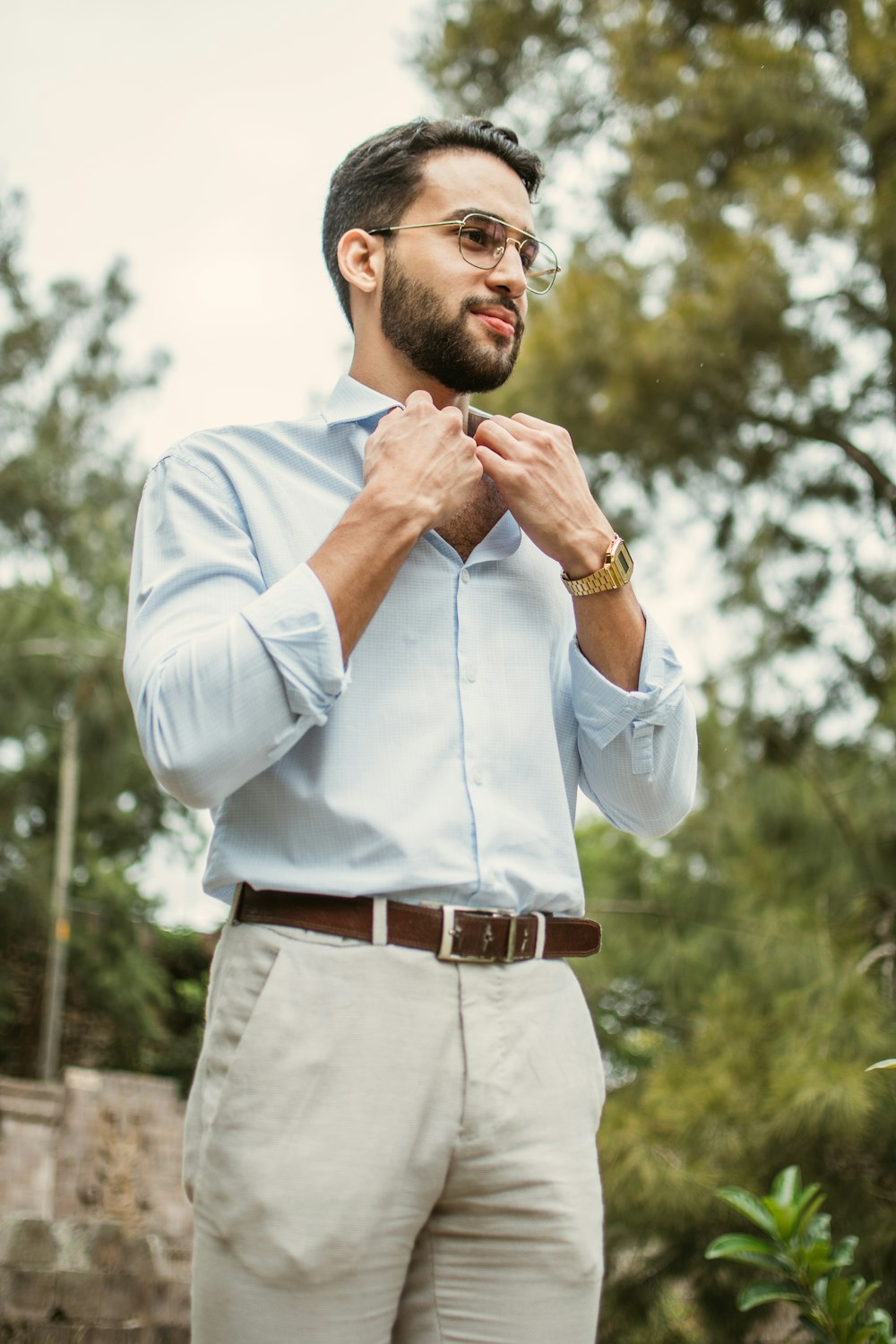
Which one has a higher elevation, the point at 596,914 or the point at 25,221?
the point at 25,221

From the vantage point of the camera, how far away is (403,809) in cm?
122

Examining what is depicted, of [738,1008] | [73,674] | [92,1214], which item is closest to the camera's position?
[738,1008]

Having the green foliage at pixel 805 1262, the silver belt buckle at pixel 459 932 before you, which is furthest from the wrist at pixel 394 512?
the green foliage at pixel 805 1262

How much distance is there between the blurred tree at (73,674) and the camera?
12.4 meters

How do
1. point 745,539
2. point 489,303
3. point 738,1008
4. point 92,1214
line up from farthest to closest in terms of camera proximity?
point 92,1214, point 745,539, point 738,1008, point 489,303

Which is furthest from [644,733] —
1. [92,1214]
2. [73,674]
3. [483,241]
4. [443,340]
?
[73,674]

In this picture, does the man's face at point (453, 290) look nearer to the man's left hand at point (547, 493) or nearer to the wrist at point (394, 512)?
the man's left hand at point (547, 493)

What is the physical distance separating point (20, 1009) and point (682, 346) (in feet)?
47.2

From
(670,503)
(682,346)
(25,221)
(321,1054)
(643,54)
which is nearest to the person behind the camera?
(321,1054)

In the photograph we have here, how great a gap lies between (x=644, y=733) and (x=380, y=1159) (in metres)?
0.52

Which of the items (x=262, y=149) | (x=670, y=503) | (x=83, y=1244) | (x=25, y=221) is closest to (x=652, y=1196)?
(x=83, y=1244)

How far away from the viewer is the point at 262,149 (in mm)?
8992

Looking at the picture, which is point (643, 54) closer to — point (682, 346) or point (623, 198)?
point (623, 198)

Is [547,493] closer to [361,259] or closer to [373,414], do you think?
[373,414]
